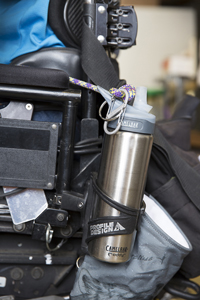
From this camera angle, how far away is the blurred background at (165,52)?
5262 mm

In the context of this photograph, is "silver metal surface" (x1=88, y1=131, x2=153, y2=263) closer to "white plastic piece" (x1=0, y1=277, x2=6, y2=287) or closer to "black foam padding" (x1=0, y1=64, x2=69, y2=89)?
"black foam padding" (x1=0, y1=64, x2=69, y2=89)

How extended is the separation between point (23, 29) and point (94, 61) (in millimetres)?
250

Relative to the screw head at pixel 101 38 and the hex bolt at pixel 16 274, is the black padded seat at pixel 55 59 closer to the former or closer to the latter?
the screw head at pixel 101 38

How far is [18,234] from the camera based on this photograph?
94 cm

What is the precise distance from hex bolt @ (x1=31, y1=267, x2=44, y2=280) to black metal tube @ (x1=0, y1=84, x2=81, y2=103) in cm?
48

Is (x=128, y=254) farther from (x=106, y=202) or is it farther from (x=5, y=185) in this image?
(x=5, y=185)

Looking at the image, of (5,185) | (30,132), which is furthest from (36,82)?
(5,185)

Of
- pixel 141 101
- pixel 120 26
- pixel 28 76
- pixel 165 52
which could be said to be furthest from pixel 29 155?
pixel 165 52

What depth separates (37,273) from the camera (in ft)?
3.00

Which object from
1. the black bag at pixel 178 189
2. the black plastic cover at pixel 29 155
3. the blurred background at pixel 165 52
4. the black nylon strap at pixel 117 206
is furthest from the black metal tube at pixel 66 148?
the blurred background at pixel 165 52

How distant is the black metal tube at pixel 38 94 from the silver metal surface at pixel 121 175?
0.47 feet

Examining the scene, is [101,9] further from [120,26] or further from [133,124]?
[133,124]

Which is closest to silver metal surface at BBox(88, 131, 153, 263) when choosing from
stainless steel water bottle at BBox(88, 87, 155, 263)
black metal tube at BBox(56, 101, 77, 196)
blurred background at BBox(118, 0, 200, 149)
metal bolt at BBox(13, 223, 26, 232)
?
stainless steel water bottle at BBox(88, 87, 155, 263)

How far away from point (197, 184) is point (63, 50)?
1.76 ft
